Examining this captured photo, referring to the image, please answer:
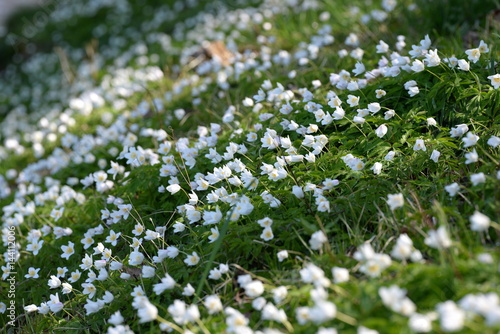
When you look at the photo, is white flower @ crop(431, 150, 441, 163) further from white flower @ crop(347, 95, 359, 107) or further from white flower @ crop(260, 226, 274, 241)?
white flower @ crop(260, 226, 274, 241)

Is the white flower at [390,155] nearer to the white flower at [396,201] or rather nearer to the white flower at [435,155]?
the white flower at [435,155]

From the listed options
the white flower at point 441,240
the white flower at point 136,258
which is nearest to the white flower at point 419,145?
the white flower at point 441,240

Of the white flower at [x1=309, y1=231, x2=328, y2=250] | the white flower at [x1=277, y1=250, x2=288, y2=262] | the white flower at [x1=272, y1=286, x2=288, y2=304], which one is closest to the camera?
the white flower at [x1=272, y1=286, x2=288, y2=304]

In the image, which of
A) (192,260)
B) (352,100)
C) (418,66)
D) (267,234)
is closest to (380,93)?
(352,100)

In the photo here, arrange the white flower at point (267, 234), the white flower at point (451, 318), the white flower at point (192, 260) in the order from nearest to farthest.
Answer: the white flower at point (451, 318) → the white flower at point (267, 234) → the white flower at point (192, 260)

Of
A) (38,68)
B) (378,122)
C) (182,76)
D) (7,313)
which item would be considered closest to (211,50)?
(182,76)

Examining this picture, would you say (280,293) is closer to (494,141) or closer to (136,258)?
(136,258)

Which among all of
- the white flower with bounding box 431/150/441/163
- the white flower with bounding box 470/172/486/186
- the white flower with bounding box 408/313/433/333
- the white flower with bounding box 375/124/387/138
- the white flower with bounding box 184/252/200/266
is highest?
the white flower with bounding box 408/313/433/333

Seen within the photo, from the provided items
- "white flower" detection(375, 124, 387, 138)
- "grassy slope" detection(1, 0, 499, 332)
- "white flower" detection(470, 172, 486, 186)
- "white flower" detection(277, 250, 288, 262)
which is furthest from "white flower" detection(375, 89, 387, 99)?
"white flower" detection(277, 250, 288, 262)

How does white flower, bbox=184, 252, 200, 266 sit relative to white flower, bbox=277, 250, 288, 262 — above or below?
below

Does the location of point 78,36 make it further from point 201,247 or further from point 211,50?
point 201,247

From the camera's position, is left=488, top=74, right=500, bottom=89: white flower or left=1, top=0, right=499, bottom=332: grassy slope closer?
left=1, top=0, right=499, bottom=332: grassy slope
